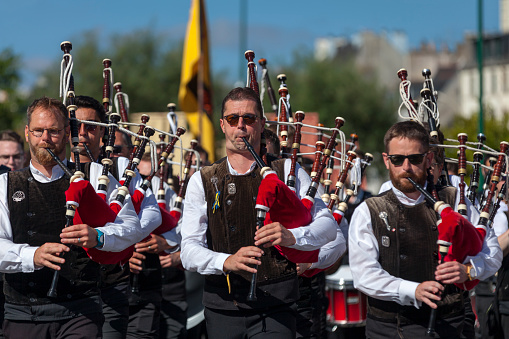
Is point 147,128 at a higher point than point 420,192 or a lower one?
higher

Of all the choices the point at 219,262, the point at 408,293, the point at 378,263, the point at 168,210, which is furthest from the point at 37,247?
the point at 168,210

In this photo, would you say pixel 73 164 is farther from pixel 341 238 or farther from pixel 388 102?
pixel 388 102

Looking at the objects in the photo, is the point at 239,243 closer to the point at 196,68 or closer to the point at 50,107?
the point at 50,107

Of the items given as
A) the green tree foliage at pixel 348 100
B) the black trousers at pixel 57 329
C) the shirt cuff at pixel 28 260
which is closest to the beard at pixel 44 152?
the shirt cuff at pixel 28 260

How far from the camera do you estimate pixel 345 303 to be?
329 inches

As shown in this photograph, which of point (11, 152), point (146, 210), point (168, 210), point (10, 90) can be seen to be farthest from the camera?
point (10, 90)

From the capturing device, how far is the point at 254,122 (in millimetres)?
4824

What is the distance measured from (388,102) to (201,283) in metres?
31.7

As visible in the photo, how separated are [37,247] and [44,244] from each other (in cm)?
8

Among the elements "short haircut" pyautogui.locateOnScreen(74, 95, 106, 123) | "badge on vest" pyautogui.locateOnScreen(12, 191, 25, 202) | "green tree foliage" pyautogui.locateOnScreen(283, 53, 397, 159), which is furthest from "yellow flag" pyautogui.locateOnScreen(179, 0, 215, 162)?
"green tree foliage" pyautogui.locateOnScreen(283, 53, 397, 159)

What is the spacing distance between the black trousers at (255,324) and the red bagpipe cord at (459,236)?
1009 millimetres

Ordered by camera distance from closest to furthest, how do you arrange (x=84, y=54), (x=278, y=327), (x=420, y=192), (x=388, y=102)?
(x=278, y=327) < (x=420, y=192) < (x=84, y=54) < (x=388, y=102)

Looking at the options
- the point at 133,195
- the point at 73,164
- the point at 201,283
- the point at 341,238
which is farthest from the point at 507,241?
the point at 201,283

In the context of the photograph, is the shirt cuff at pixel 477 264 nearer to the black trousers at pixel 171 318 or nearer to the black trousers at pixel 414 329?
the black trousers at pixel 414 329
